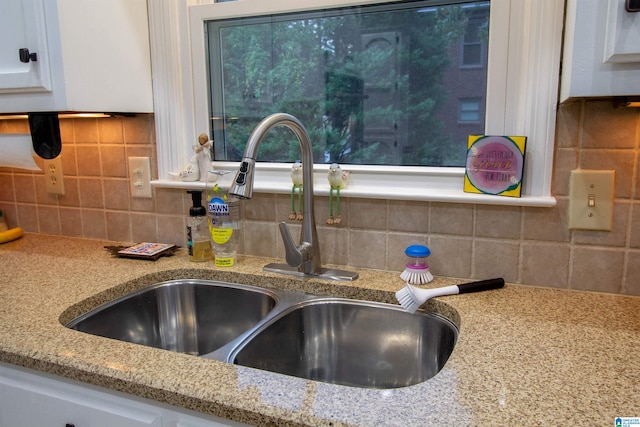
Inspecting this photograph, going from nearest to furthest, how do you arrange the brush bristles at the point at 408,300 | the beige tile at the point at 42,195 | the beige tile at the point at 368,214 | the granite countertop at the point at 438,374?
1. the granite countertop at the point at 438,374
2. the brush bristles at the point at 408,300
3. the beige tile at the point at 368,214
4. the beige tile at the point at 42,195

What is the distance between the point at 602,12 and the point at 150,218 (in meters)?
1.27

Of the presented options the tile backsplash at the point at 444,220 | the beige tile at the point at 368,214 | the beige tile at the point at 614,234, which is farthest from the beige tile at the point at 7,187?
the beige tile at the point at 614,234

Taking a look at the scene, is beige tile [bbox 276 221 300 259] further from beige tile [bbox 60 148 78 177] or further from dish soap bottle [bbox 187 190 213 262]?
beige tile [bbox 60 148 78 177]

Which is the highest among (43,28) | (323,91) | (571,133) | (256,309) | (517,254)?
(43,28)

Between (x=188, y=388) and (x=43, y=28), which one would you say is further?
(x=43, y=28)

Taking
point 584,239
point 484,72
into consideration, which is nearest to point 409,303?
point 584,239

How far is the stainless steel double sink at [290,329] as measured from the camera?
104cm

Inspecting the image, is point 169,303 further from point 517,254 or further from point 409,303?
point 517,254

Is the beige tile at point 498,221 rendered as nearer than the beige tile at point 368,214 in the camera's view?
Yes

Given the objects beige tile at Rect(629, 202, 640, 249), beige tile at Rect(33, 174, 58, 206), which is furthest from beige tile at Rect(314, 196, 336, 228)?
beige tile at Rect(33, 174, 58, 206)

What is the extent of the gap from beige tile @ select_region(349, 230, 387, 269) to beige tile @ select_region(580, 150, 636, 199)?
1.64ft

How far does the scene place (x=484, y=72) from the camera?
117cm

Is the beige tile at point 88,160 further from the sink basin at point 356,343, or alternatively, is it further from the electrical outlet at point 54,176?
the sink basin at point 356,343

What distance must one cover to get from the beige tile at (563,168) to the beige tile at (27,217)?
1650 millimetres
